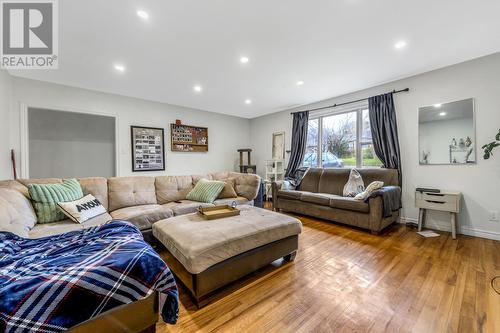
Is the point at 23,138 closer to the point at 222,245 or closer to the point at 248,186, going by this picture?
the point at 248,186

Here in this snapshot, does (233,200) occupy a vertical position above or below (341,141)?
below

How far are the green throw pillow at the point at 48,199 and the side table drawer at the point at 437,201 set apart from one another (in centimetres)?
462

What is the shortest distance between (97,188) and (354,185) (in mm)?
4017

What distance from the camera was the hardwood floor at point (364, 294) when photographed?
129cm

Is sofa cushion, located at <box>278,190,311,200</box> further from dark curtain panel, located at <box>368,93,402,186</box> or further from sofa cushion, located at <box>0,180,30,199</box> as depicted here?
sofa cushion, located at <box>0,180,30,199</box>

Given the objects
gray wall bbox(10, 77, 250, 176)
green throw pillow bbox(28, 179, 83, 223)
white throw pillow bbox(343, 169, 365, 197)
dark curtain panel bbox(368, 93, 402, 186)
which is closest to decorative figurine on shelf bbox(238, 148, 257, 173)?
gray wall bbox(10, 77, 250, 176)

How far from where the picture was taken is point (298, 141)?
15.9 ft

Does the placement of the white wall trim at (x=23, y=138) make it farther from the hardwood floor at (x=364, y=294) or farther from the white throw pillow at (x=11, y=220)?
the hardwood floor at (x=364, y=294)

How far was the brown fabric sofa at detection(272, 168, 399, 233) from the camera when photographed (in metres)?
2.88

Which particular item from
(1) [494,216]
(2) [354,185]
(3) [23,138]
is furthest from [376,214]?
(3) [23,138]

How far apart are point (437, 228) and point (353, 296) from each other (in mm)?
2534

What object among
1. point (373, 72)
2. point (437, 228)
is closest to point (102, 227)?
point (373, 72)

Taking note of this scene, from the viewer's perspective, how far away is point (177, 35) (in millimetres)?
2137

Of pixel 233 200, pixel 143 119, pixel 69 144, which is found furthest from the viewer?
pixel 69 144
